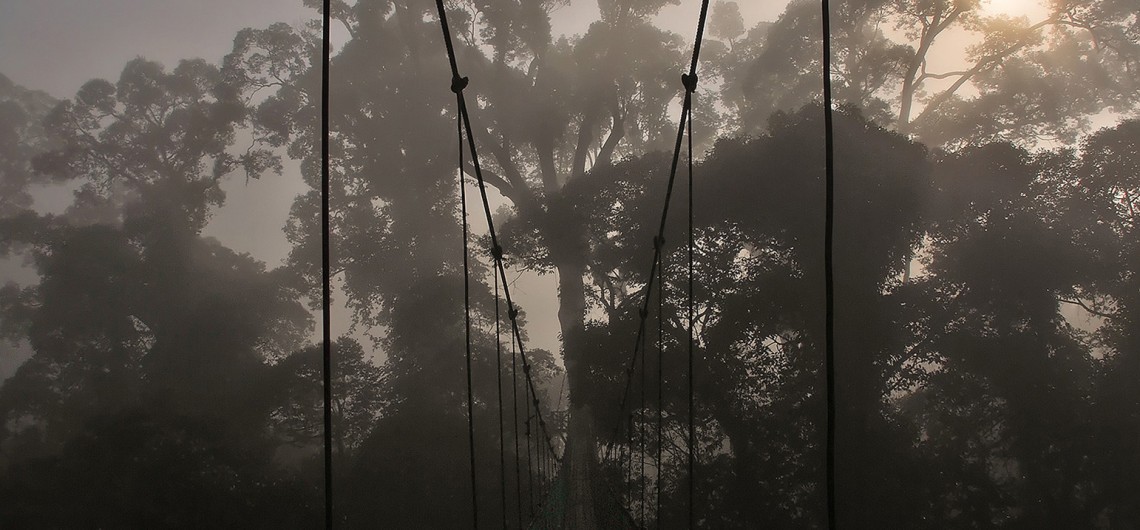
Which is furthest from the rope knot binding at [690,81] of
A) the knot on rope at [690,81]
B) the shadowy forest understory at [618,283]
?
the shadowy forest understory at [618,283]

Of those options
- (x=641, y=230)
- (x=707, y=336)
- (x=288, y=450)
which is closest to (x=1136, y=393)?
(x=707, y=336)

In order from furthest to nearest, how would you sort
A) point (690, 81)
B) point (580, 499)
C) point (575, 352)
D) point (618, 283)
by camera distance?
point (618, 283)
point (575, 352)
point (580, 499)
point (690, 81)

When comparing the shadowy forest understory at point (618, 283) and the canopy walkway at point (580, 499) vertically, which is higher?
the shadowy forest understory at point (618, 283)

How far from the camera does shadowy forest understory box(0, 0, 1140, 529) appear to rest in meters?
9.72

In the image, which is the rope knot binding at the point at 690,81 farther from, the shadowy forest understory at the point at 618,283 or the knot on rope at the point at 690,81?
the shadowy forest understory at the point at 618,283

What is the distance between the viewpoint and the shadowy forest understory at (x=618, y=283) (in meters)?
9.72

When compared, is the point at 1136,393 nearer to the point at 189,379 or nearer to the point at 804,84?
the point at 804,84

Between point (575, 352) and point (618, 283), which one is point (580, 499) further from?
point (618, 283)

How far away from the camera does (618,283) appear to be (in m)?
14.3

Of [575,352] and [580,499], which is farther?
[575,352]

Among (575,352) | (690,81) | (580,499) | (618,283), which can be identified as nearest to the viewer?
(690,81)

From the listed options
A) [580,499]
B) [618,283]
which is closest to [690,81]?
[580,499]

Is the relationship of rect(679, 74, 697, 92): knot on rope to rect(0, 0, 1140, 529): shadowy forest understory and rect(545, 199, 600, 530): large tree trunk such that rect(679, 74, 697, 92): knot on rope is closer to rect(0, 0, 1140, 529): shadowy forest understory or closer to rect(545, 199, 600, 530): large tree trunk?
rect(0, 0, 1140, 529): shadowy forest understory

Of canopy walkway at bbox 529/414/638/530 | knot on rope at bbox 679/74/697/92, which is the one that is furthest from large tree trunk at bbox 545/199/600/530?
knot on rope at bbox 679/74/697/92
